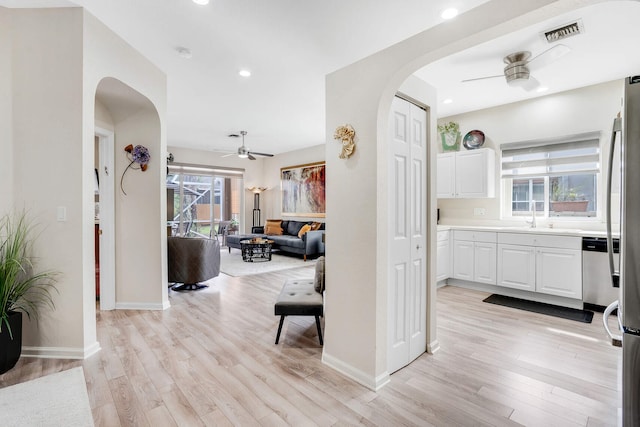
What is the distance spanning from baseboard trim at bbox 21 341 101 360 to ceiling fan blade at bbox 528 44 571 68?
472 cm

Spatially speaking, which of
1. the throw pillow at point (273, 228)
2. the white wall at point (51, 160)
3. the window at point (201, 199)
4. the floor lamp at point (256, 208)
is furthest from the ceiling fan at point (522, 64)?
the window at point (201, 199)

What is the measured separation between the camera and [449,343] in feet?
9.05

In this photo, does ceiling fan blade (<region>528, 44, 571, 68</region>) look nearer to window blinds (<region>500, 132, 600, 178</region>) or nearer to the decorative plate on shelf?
window blinds (<region>500, 132, 600, 178</region>)

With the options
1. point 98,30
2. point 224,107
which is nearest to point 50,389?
point 98,30

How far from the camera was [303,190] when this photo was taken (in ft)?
27.5

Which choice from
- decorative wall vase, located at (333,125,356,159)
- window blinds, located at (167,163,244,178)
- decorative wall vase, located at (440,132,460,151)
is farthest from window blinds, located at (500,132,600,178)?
window blinds, located at (167,163,244,178)

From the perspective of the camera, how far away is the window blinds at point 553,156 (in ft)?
12.8

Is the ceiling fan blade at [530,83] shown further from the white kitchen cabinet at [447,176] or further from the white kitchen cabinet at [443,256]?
the white kitchen cabinet at [443,256]

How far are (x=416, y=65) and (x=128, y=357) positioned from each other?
10.2ft

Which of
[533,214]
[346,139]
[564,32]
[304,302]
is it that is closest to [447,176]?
[533,214]

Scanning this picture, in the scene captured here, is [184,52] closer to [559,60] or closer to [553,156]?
[559,60]

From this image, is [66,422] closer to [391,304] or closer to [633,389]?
[391,304]

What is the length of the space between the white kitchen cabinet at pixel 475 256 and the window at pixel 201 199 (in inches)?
263

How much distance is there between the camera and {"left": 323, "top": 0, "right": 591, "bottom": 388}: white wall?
1981 mm
